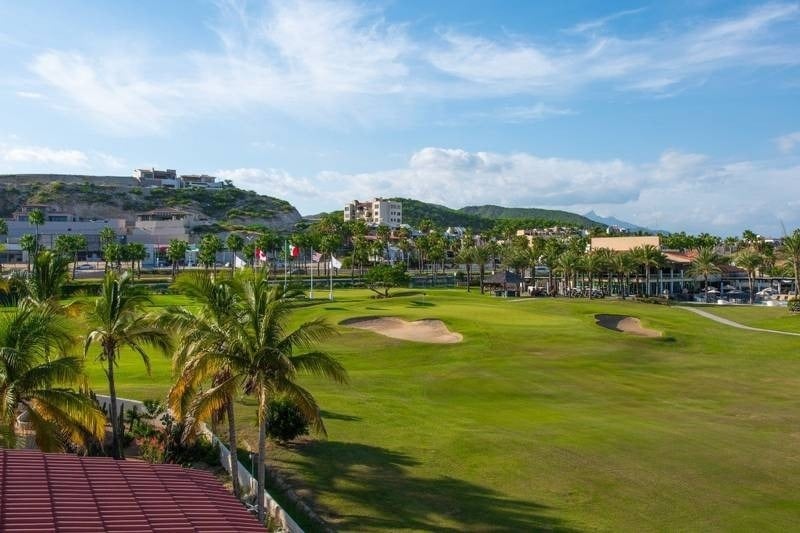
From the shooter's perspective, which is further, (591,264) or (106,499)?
(591,264)

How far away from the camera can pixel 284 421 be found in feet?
84.2

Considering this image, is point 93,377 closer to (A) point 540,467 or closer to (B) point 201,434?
(B) point 201,434

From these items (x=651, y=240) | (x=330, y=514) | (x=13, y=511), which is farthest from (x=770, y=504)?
(x=651, y=240)

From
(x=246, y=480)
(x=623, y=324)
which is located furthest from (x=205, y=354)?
(x=623, y=324)

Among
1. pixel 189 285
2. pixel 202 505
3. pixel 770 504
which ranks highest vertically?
pixel 189 285

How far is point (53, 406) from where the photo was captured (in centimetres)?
1844

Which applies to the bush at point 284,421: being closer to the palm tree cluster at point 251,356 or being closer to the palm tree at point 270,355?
the palm tree cluster at point 251,356

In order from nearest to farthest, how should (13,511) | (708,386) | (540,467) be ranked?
1. (13,511)
2. (540,467)
3. (708,386)

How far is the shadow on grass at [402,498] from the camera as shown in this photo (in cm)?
1953

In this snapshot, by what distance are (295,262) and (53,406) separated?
17185cm

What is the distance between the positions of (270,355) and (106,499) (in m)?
7.51

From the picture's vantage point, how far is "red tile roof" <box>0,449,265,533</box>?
10.3m

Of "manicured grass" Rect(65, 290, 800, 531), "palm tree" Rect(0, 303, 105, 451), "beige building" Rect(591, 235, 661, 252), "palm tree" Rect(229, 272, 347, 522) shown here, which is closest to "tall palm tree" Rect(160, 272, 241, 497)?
"palm tree" Rect(229, 272, 347, 522)

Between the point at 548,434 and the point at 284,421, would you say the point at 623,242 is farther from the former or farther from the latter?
the point at 284,421
